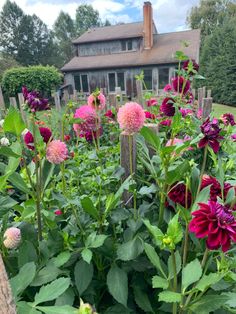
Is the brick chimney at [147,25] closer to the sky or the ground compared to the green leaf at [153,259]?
closer to the sky

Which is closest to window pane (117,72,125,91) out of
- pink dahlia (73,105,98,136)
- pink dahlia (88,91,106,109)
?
pink dahlia (73,105,98,136)

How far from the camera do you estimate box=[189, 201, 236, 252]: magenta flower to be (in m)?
0.65

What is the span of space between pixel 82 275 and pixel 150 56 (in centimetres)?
1934

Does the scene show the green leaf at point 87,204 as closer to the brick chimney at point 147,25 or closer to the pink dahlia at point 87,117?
the pink dahlia at point 87,117

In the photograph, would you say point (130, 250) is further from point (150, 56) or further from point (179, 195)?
point (150, 56)

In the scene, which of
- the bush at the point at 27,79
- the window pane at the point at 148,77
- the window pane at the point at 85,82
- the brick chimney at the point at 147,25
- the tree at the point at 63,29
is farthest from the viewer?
the tree at the point at 63,29

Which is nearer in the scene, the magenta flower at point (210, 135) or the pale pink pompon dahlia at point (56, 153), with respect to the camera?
the magenta flower at point (210, 135)

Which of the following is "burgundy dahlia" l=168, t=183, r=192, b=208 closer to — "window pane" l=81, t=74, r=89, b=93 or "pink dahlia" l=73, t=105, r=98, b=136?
"pink dahlia" l=73, t=105, r=98, b=136

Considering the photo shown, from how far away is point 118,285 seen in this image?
36.1 inches

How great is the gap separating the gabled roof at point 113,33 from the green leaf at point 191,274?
21018mm

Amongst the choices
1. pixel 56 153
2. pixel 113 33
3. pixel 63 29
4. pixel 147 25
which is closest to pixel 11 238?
pixel 56 153

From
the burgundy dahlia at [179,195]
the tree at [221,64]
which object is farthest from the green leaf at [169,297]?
the tree at [221,64]

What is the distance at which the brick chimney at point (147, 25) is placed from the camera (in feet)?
59.5

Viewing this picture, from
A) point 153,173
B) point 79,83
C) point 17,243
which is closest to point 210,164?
point 153,173
